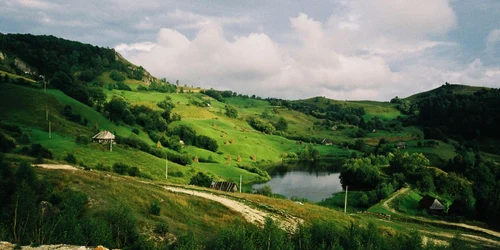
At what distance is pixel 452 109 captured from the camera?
7830 inches

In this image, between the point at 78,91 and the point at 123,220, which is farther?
the point at 78,91

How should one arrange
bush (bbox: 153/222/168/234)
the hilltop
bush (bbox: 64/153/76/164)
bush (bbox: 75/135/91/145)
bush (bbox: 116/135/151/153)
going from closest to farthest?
the hilltop, bush (bbox: 153/222/168/234), bush (bbox: 64/153/76/164), bush (bbox: 75/135/91/145), bush (bbox: 116/135/151/153)

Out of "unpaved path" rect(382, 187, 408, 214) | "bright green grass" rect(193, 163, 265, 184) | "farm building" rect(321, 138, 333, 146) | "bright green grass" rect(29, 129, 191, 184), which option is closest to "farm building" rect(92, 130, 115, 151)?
→ "bright green grass" rect(29, 129, 191, 184)

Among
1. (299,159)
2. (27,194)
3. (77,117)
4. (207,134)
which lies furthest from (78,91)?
(27,194)

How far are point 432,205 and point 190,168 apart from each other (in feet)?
172

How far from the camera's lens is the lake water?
89.0 metres

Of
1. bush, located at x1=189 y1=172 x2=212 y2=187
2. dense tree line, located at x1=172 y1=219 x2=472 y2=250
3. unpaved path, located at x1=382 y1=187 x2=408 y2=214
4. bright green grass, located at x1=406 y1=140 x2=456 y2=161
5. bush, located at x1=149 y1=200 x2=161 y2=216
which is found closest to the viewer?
dense tree line, located at x1=172 y1=219 x2=472 y2=250

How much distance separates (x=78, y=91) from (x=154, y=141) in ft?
122

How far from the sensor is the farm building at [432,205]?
65.5 metres

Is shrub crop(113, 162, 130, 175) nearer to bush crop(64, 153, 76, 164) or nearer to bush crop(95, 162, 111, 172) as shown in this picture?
bush crop(95, 162, 111, 172)

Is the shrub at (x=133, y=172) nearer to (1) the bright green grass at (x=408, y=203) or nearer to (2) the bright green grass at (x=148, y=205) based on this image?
(2) the bright green grass at (x=148, y=205)

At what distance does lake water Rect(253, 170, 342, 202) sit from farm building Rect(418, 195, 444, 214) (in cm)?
2287

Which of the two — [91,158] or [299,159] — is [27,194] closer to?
[91,158]

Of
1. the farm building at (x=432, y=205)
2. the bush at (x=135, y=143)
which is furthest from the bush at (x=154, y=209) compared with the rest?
the bush at (x=135, y=143)
